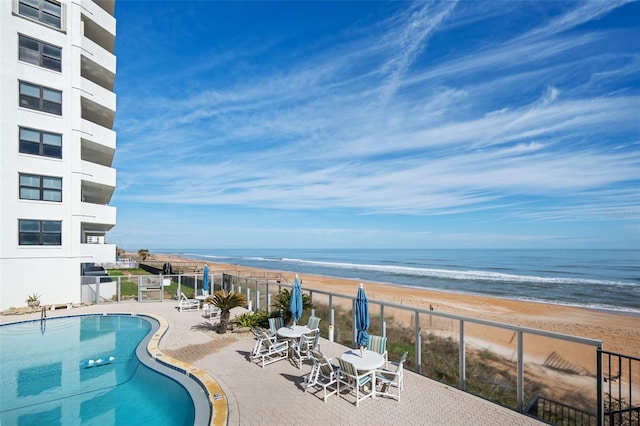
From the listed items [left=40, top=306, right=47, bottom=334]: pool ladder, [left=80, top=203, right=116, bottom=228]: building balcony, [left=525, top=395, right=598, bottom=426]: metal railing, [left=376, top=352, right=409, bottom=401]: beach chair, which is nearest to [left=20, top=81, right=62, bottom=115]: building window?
[left=80, top=203, right=116, bottom=228]: building balcony

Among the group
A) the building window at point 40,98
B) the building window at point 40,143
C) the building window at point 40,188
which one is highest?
the building window at point 40,98

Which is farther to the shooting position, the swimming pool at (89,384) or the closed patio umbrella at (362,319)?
the closed patio umbrella at (362,319)

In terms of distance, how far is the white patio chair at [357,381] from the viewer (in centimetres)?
655

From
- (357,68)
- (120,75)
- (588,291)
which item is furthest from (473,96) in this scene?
(120,75)

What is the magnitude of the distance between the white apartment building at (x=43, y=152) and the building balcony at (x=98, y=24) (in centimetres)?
47

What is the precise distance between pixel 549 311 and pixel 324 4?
2310cm

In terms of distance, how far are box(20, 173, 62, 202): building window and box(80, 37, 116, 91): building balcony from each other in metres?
7.86

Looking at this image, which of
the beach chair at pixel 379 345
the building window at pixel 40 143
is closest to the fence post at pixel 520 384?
the beach chair at pixel 379 345

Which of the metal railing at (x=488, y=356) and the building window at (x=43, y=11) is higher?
the building window at (x=43, y=11)

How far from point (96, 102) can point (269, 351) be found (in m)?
19.5

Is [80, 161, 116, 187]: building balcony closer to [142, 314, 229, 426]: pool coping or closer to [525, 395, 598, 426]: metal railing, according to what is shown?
[142, 314, 229, 426]: pool coping

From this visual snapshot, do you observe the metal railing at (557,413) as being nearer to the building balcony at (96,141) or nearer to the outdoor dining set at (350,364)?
the outdoor dining set at (350,364)

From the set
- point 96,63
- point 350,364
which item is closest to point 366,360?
point 350,364

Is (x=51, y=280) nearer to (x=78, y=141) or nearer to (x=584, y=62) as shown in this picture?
(x=78, y=141)
